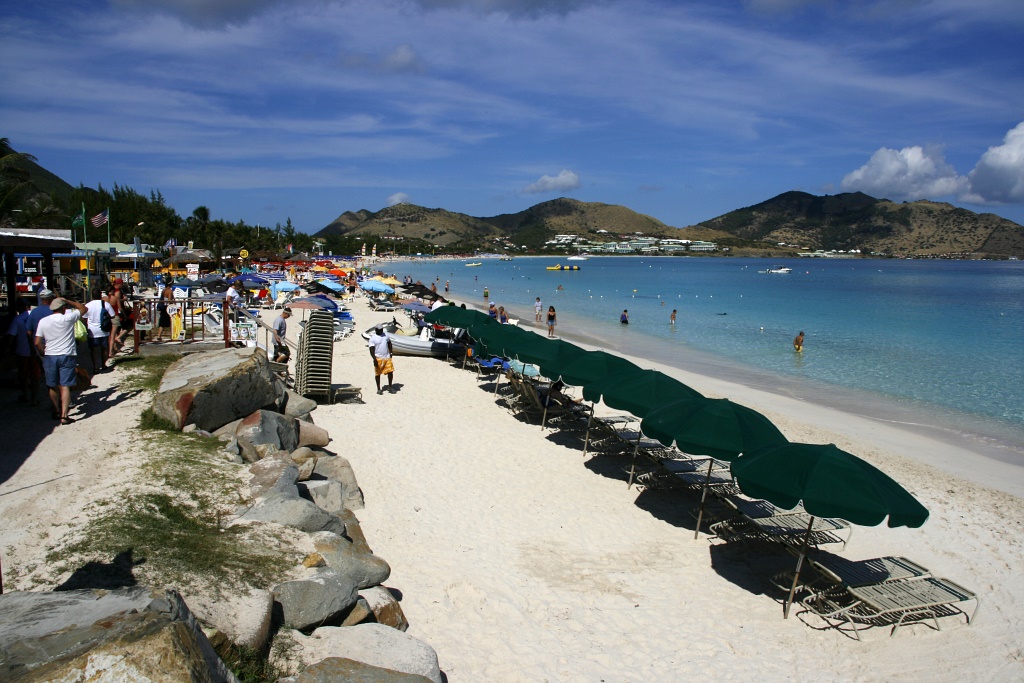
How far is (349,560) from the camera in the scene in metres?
5.48

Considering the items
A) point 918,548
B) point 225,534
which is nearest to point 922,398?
point 918,548

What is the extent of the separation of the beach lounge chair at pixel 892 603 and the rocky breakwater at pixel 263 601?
415 cm

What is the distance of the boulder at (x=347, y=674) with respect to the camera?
3.61 meters

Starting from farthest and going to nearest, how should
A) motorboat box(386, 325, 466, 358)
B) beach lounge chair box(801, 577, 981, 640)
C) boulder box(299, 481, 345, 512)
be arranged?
1. motorboat box(386, 325, 466, 358)
2. boulder box(299, 481, 345, 512)
3. beach lounge chair box(801, 577, 981, 640)

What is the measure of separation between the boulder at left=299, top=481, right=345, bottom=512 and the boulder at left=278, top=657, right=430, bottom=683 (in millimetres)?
3232

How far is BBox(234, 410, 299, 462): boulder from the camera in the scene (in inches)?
310

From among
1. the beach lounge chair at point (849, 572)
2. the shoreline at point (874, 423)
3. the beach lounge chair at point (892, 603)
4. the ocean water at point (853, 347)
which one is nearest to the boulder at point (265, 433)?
the beach lounge chair at point (849, 572)

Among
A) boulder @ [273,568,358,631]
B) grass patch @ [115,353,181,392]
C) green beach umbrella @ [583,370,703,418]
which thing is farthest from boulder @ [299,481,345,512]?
green beach umbrella @ [583,370,703,418]

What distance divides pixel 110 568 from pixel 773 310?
1973 inches

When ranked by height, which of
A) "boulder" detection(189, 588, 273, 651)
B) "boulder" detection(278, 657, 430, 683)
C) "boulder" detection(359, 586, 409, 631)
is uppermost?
"boulder" detection(189, 588, 273, 651)

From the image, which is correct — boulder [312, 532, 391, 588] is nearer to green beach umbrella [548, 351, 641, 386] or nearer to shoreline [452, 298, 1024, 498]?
green beach umbrella [548, 351, 641, 386]

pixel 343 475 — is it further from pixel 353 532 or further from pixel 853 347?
pixel 853 347

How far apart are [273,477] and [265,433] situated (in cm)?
168

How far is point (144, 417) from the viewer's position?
26.3 feet
